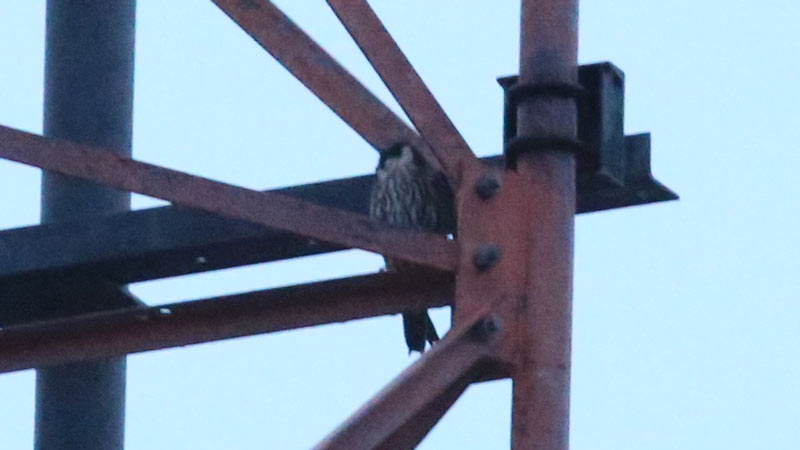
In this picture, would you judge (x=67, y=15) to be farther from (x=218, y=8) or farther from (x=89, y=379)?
(x=218, y=8)

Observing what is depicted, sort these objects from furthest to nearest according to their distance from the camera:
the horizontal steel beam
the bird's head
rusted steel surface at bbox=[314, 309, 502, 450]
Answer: the horizontal steel beam
the bird's head
rusted steel surface at bbox=[314, 309, 502, 450]

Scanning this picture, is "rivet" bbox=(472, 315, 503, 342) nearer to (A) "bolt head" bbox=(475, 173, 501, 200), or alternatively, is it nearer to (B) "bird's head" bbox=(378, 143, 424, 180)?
(A) "bolt head" bbox=(475, 173, 501, 200)

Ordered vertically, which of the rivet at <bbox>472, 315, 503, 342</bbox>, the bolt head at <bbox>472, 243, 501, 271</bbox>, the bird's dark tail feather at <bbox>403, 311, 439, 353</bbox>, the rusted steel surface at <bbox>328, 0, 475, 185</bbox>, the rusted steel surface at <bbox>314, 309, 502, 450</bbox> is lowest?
the rusted steel surface at <bbox>314, 309, 502, 450</bbox>

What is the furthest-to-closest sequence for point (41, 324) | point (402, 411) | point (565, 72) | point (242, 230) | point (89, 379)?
point (89, 379), point (242, 230), point (41, 324), point (565, 72), point (402, 411)

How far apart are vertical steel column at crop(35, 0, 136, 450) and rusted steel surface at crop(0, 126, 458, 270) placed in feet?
5.91

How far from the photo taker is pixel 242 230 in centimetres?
702

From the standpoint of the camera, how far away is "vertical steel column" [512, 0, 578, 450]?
5.70 meters

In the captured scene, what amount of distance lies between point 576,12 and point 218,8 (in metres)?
1.04

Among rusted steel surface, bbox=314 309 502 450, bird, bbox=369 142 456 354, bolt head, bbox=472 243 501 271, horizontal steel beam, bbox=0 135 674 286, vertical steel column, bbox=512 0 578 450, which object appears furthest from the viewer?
bird, bbox=369 142 456 354

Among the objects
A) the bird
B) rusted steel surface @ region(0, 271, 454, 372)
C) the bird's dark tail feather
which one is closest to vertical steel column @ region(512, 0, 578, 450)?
rusted steel surface @ region(0, 271, 454, 372)

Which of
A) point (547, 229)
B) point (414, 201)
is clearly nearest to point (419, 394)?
point (547, 229)

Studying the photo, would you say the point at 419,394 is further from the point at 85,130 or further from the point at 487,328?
the point at 85,130

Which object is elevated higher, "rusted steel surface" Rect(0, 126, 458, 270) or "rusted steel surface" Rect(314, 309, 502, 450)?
"rusted steel surface" Rect(0, 126, 458, 270)

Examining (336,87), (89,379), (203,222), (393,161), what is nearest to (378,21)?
(336,87)
